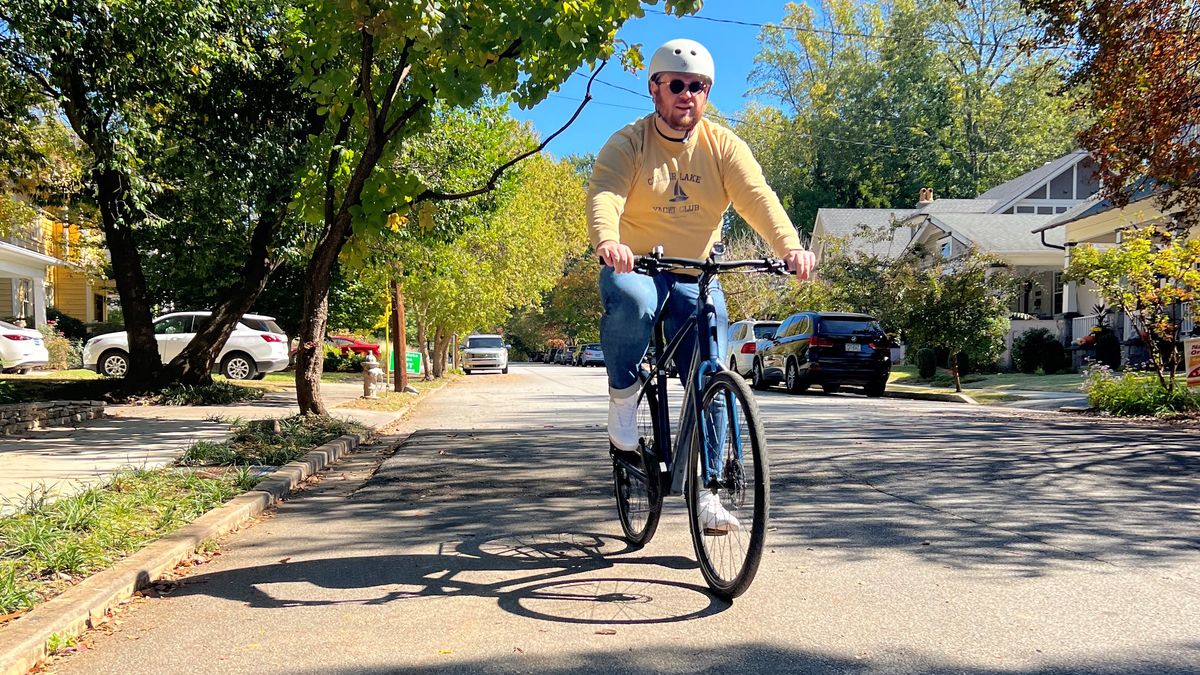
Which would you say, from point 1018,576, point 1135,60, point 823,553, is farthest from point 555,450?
point 1135,60

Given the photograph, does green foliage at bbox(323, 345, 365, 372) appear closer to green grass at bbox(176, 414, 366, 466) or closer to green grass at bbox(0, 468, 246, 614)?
green grass at bbox(176, 414, 366, 466)

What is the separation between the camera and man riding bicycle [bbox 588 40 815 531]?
4.23 metres

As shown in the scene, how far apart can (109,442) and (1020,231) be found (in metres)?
30.5

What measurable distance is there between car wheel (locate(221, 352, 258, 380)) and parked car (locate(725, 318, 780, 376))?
11.6m

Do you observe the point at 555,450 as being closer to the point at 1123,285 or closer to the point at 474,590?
the point at 474,590

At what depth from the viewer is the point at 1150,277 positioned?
1239 centimetres

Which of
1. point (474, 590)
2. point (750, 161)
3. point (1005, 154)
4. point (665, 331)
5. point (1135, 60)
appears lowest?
point (474, 590)

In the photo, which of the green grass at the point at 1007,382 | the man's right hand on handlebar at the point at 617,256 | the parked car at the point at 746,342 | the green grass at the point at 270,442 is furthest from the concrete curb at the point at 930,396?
the man's right hand on handlebar at the point at 617,256

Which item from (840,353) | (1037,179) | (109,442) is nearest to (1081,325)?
(840,353)

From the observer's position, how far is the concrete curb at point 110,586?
10.5 ft

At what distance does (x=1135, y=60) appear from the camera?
977 cm

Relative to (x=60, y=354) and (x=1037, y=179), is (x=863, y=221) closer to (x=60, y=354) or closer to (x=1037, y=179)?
(x=1037, y=179)

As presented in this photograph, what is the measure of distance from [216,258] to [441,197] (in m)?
7.91

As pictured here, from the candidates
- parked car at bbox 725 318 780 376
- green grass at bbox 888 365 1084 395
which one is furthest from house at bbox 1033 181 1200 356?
parked car at bbox 725 318 780 376
